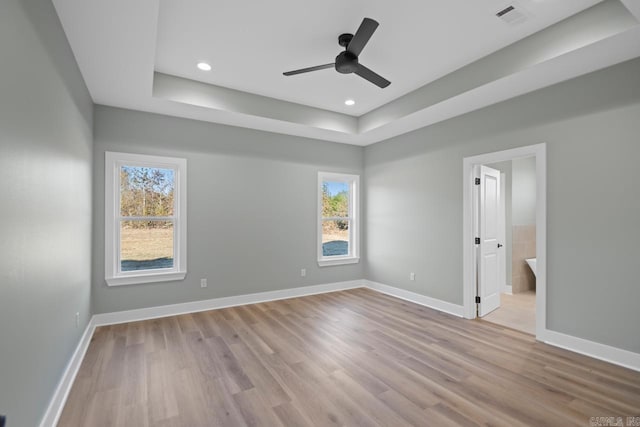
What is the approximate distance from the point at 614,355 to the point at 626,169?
1.69 m

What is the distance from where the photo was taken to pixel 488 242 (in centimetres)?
416

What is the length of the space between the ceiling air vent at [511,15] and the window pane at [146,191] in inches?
163

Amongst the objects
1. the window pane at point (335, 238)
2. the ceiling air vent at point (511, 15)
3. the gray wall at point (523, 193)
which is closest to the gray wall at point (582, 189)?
the ceiling air vent at point (511, 15)

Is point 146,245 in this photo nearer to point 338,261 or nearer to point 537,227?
point 338,261

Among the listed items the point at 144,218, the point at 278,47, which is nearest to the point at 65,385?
the point at 144,218

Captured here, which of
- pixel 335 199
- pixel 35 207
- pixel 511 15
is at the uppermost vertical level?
pixel 511 15

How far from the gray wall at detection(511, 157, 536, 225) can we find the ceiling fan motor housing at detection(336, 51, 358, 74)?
4.26 m

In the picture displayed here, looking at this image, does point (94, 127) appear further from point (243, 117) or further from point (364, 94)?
point (364, 94)

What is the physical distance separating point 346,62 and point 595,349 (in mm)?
3568

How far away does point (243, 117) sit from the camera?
13.6 ft

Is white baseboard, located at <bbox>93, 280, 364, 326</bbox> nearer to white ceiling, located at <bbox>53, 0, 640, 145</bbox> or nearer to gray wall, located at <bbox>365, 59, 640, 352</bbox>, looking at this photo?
A: gray wall, located at <bbox>365, 59, 640, 352</bbox>

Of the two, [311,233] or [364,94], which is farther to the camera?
[311,233]

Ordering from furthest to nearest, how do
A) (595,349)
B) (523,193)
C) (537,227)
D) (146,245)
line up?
(523,193) → (146,245) → (537,227) → (595,349)

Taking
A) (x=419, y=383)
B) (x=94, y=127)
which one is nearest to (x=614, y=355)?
(x=419, y=383)
